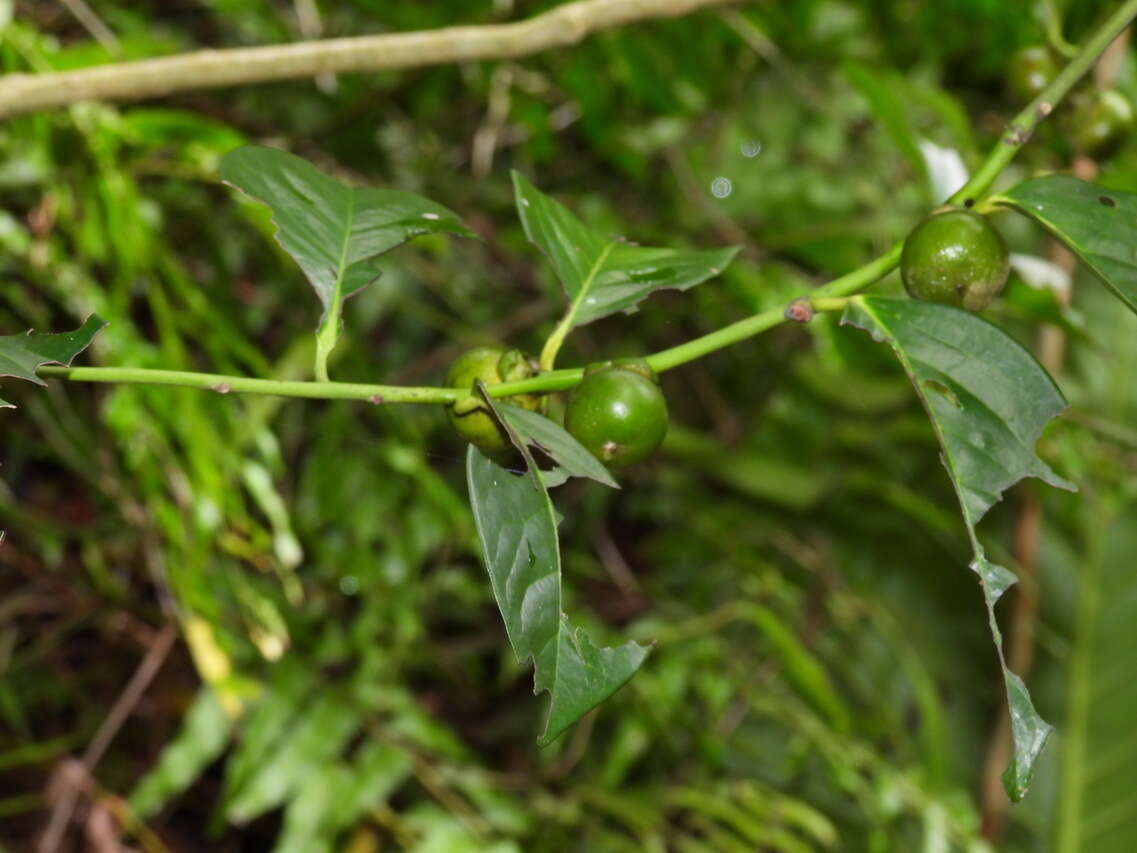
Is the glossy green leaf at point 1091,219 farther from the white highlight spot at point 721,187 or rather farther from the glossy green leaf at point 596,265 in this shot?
the white highlight spot at point 721,187

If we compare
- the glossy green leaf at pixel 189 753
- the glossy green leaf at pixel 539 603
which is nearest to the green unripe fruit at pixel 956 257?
the glossy green leaf at pixel 539 603

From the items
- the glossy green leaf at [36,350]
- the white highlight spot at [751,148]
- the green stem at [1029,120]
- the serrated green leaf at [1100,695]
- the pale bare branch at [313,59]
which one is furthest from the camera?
the white highlight spot at [751,148]

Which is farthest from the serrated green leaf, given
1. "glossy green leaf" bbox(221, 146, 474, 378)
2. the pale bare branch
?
"glossy green leaf" bbox(221, 146, 474, 378)

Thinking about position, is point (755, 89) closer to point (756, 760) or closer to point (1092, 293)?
point (1092, 293)

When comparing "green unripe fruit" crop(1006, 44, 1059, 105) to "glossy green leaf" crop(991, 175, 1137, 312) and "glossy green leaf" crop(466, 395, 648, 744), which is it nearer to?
"glossy green leaf" crop(991, 175, 1137, 312)

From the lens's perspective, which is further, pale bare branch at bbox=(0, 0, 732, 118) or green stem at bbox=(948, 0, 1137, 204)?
pale bare branch at bbox=(0, 0, 732, 118)

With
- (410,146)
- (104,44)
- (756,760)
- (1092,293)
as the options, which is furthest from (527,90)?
(756,760)

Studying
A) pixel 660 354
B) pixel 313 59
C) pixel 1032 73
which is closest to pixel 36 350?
pixel 660 354
